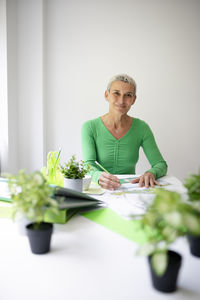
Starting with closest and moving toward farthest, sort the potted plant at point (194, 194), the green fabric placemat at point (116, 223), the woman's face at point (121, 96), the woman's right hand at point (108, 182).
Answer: the potted plant at point (194, 194)
the green fabric placemat at point (116, 223)
the woman's right hand at point (108, 182)
the woman's face at point (121, 96)

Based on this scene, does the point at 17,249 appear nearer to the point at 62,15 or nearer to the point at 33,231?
the point at 33,231

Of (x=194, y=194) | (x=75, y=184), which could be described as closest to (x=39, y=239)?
(x=194, y=194)

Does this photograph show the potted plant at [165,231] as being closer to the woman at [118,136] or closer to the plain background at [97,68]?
the woman at [118,136]

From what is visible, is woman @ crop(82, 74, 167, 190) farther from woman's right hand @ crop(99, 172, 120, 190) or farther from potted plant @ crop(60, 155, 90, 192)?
potted plant @ crop(60, 155, 90, 192)

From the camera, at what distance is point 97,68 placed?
3.08 m

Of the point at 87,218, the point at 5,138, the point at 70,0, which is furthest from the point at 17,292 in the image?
the point at 70,0

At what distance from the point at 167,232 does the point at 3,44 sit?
2.84m

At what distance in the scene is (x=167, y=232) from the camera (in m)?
0.46

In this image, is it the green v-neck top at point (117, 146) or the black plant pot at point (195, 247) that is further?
the green v-neck top at point (117, 146)

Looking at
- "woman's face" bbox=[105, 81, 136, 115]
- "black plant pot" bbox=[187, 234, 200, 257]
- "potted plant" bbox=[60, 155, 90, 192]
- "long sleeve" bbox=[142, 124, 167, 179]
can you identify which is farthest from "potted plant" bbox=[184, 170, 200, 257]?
"woman's face" bbox=[105, 81, 136, 115]

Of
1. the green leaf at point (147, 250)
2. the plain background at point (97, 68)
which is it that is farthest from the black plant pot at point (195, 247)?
the plain background at point (97, 68)

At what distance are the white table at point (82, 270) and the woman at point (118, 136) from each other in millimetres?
1156

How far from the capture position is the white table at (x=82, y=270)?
1.75 feet

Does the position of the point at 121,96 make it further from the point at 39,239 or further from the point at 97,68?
the point at 39,239
